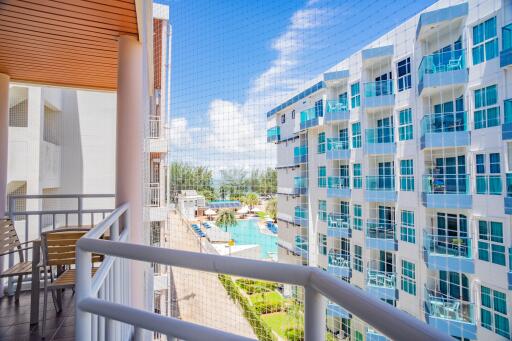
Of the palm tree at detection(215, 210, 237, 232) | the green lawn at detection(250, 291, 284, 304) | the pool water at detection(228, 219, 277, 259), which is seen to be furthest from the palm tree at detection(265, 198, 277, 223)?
the green lawn at detection(250, 291, 284, 304)

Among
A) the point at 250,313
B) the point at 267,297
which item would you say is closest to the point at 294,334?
the point at 267,297

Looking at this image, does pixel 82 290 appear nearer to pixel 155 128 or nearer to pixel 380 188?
pixel 380 188

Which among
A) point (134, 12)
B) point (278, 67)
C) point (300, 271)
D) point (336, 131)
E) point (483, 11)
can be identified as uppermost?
point (134, 12)

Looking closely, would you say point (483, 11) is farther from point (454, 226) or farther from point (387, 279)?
point (387, 279)

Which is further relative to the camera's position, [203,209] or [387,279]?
[203,209]

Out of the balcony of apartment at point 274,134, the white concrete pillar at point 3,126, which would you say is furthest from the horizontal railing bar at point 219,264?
the white concrete pillar at point 3,126

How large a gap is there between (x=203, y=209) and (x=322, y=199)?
46.9 inches

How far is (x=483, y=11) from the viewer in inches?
48.2

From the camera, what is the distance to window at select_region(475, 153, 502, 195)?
3.87 feet

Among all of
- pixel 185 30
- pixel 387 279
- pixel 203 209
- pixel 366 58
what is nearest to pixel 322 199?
pixel 387 279

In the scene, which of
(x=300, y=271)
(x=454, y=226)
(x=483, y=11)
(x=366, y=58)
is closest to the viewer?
(x=300, y=271)

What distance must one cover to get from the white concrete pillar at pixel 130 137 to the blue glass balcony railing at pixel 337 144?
1.40 m

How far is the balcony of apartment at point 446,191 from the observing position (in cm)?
127

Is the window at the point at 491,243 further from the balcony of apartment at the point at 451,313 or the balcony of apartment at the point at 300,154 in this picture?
the balcony of apartment at the point at 300,154
